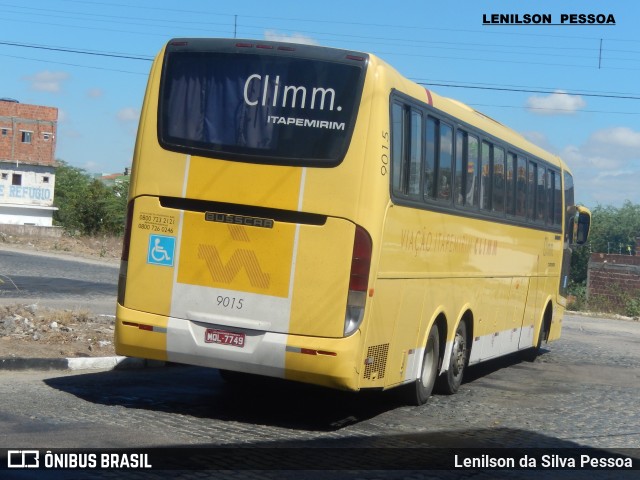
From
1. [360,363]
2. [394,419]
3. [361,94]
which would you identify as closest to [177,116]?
[361,94]

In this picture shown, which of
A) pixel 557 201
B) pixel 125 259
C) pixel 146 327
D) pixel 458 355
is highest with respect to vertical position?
pixel 557 201

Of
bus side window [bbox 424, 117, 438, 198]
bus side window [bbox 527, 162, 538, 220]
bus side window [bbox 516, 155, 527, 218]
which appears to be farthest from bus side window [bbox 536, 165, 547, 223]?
bus side window [bbox 424, 117, 438, 198]

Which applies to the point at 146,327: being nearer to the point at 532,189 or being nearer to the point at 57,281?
the point at 532,189

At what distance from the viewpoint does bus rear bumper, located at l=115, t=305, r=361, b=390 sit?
9492 mm

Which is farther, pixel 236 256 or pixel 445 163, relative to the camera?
pixel 445 163

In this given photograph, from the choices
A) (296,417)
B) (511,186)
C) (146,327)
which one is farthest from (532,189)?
(146,327)

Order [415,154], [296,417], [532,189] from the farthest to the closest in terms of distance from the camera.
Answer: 1. [532,189]
2. [415,154]
3. [296,417]

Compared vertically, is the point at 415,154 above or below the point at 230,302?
above

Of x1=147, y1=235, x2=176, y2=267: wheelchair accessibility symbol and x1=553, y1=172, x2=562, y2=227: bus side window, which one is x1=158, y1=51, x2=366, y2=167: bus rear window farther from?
x1=553, y1=172, x2=562, y2=227: bus side window

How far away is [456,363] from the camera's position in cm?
1331

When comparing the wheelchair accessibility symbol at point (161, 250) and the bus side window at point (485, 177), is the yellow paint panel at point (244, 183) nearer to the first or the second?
the wheelchair accessibility symbol at point (161, 250)

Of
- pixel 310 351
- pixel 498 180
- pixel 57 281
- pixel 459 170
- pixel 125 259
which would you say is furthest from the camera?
pixel 57 281

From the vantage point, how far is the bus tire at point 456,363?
13.1m

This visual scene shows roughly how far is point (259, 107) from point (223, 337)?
2186 mm
